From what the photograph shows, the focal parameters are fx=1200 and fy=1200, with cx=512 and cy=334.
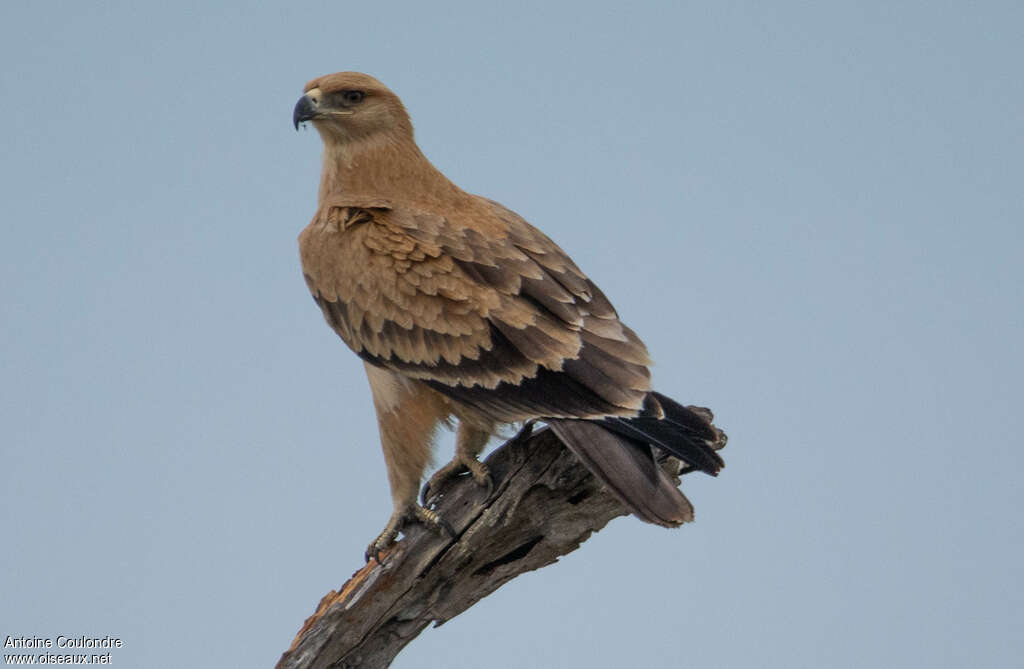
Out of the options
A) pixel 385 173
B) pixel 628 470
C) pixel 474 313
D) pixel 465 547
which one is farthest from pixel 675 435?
pixel 385 173

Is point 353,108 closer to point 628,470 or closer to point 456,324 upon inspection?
point 456,324

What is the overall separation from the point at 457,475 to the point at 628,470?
1322 mm

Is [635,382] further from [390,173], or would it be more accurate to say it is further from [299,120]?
[299,120]

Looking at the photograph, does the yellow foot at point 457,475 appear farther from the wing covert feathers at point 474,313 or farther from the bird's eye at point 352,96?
the bird's eye at point 352,96

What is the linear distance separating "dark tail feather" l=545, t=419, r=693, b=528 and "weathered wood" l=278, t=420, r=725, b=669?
0.69 meters

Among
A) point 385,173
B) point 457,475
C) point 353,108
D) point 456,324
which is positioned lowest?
point 457,475

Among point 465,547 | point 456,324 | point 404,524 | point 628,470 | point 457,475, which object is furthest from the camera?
point 457,475

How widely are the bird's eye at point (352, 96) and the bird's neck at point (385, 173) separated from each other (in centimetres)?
21

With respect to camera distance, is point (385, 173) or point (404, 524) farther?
point (385, 173)

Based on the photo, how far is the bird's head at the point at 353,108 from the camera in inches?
242

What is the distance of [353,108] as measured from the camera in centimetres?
622

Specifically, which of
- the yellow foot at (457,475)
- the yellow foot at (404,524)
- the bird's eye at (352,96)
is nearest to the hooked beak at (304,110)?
the bird's eye at (352,96)

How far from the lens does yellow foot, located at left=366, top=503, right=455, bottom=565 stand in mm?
5875

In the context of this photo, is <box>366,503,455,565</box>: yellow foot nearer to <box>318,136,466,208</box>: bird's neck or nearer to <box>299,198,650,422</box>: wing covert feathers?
<box>299,198,650,422</box>: wing covert feathers
